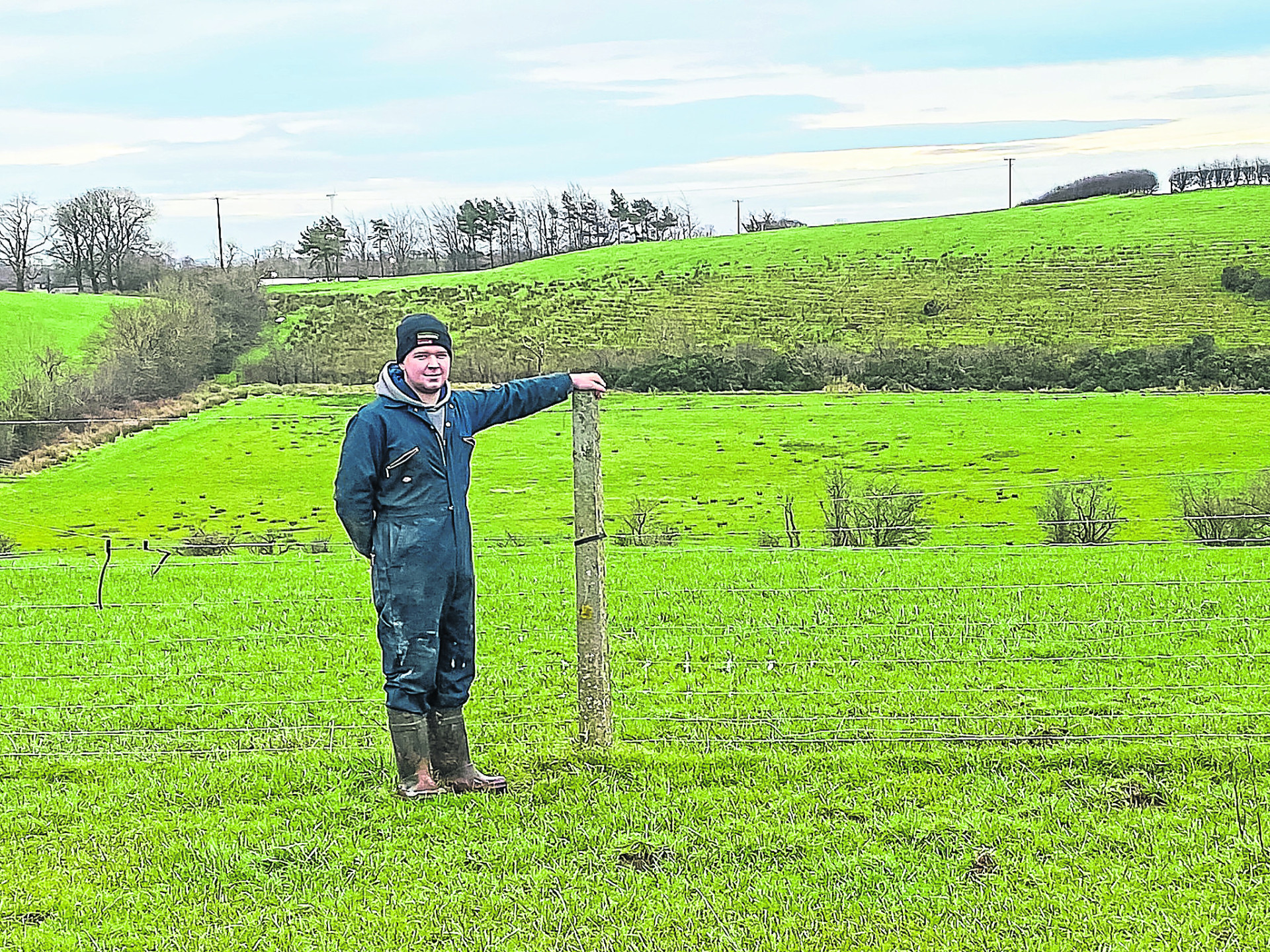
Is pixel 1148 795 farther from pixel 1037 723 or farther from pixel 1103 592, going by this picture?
pixel 1103 592

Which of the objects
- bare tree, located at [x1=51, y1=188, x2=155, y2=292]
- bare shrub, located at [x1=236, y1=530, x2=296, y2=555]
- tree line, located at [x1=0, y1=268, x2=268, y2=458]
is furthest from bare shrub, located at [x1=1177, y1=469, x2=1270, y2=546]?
bare tree, located at [x1=51, y1=188, x2=155, y2=292]

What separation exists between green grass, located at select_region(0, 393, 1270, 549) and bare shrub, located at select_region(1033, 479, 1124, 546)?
2.22 feet

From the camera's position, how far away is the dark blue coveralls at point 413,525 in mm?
5090

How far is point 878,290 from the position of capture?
57.5 meters

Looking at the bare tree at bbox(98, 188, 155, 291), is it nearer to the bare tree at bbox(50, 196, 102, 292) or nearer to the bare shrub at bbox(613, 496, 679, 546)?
the bare tree at bbox(50, 196, 102, 292)

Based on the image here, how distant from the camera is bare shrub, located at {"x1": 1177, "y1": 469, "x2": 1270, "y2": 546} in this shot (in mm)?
14250

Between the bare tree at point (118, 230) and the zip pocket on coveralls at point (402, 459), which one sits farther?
the bare tree at point (118, 230)

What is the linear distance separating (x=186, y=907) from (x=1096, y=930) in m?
3.23

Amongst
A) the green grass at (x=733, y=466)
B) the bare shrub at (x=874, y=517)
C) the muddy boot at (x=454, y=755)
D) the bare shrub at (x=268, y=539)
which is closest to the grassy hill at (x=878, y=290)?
the green grass at (x=733, y=466)

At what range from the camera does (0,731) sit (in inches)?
265

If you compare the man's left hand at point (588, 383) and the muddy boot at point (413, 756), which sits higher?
the man's left hand at point (588, 383)

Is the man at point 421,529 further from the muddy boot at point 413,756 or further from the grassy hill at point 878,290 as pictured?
the grassy hill at point 878,290

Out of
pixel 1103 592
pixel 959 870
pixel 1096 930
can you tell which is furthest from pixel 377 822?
pixel 1103 592

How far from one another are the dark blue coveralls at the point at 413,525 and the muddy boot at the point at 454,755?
63 millimetres
